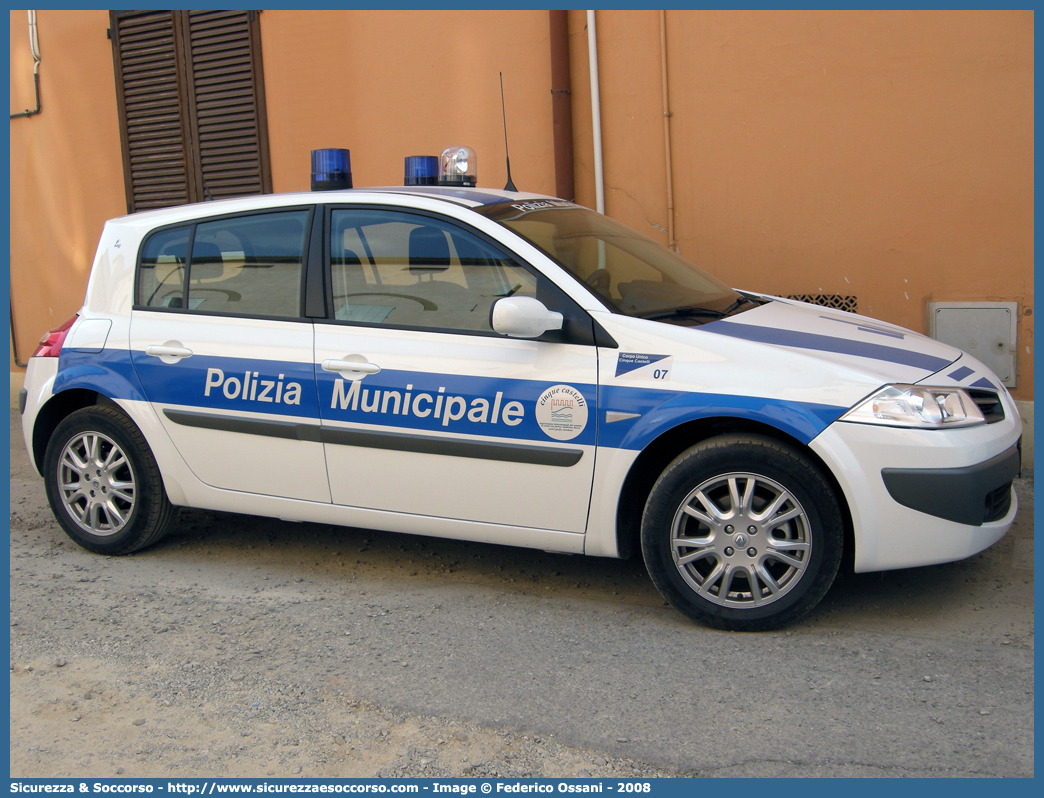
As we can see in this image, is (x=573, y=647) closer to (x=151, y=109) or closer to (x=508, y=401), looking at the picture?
(x=508, y=401)

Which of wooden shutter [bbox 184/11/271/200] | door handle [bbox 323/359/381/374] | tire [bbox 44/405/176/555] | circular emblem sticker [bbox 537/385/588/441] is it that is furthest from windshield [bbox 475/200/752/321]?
wooden shutter [bbox 184/11/271/200]

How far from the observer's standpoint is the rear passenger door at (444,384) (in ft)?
12.1

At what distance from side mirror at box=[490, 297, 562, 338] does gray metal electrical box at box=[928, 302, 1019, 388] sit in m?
3.00

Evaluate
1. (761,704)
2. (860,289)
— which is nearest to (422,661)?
(761,704)

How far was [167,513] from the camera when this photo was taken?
466 cm

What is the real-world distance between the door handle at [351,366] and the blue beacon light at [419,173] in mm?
1384

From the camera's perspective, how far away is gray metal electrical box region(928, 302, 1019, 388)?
18.2 feet

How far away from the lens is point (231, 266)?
14.4ft

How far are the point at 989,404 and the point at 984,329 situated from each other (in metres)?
2.19

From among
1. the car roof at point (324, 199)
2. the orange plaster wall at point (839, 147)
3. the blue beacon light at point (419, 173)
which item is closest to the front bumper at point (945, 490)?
the car roof at point (324, 199)

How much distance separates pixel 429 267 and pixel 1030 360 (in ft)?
11.7

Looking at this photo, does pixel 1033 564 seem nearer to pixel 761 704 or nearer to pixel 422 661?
pixel 761 704

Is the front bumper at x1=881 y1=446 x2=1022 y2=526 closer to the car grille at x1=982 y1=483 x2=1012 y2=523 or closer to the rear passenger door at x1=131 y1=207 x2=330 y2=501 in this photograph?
the car grille at x1=982 y1=483 x2=1012 y2=523

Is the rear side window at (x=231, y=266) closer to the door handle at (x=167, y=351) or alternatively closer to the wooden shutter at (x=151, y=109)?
the door handle at (x=167, y=351)
